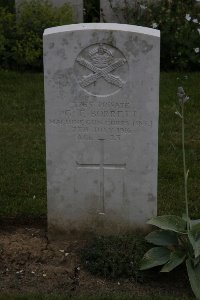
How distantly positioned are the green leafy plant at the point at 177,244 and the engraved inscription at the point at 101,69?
0.45m

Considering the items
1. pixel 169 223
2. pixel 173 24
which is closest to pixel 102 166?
pixel 169 223

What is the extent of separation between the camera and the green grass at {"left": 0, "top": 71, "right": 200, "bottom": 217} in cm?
600

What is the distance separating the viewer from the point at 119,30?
483cm

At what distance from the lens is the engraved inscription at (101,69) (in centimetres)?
486

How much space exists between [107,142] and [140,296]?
104cm

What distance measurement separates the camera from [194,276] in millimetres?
4617

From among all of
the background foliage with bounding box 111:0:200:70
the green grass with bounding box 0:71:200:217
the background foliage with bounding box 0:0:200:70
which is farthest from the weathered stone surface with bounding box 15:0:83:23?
the green grass with bounding box 0:71:200:217

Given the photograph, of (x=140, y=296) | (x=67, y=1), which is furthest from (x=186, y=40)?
(x=140, y=296)

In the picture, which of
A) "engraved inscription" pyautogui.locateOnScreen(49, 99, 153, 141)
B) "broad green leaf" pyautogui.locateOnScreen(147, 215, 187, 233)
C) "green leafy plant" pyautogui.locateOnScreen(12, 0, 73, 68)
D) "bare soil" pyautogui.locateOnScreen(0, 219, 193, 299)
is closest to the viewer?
"bare soil" pyautogui.locateOnScreen(0, 219, 193, 299)

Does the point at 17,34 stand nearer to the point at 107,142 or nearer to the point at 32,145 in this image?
the point at 32,145

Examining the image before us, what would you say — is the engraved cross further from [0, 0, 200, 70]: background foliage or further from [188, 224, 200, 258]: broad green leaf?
[0, 0, 200, 70]: background foliage

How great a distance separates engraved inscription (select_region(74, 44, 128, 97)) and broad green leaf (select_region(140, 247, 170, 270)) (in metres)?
1.04

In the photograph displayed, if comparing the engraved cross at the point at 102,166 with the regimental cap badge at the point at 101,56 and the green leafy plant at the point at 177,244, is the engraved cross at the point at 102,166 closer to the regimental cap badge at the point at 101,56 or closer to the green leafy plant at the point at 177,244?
the green leafy plant at the point at 177,244

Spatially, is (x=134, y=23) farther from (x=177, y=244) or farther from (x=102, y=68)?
(x=177, y=244)
